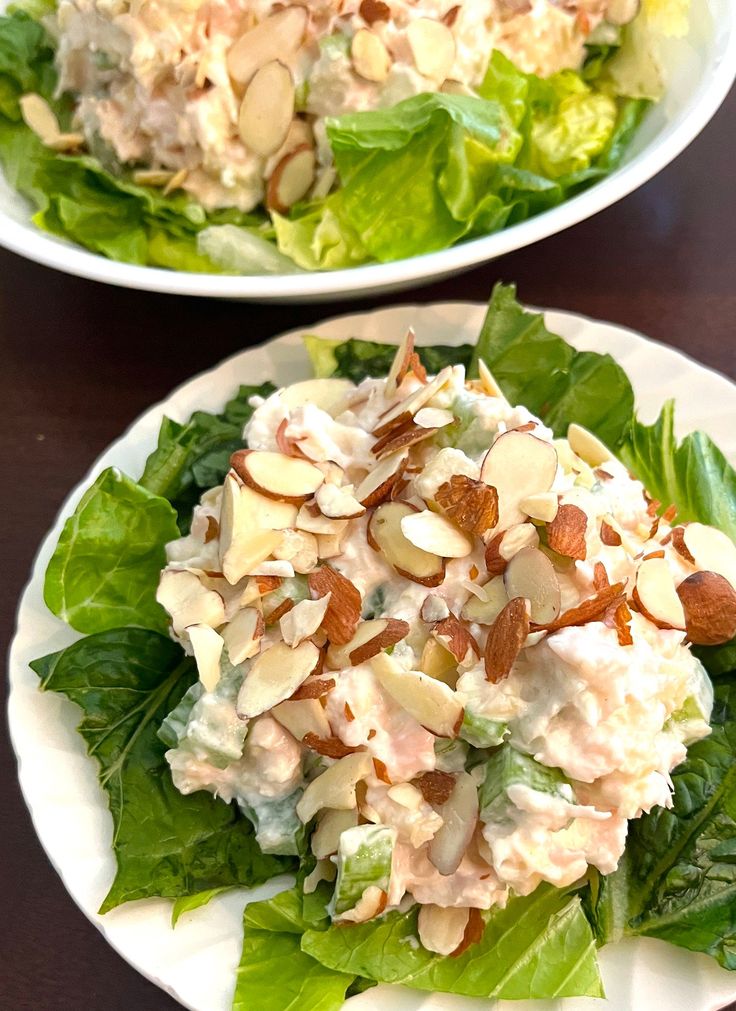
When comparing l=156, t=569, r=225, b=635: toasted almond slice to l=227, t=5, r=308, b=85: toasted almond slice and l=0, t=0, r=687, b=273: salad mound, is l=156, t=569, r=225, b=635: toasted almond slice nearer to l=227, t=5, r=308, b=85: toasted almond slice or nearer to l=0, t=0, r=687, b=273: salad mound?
l=0, t=0, r=687, b=273: salad mound

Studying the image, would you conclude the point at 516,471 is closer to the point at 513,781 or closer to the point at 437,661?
the point at 437,661

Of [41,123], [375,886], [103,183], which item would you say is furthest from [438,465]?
[41,123]

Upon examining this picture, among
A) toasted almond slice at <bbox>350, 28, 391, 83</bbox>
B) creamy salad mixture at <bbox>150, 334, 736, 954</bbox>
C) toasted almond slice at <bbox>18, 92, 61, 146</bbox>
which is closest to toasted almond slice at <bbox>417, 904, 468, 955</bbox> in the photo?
creamy salad mixture at <bbox>150, 334, 736, 954</bbox>

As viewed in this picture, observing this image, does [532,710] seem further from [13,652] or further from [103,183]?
[103,183]

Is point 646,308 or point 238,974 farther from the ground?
point 646,308

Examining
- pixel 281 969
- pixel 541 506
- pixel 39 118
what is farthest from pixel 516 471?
pixel 39 118

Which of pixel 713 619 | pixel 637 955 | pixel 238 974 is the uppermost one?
pixel 713 619

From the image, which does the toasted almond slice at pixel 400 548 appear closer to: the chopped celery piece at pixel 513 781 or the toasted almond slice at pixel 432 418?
the toasted almond slice at pixel 432 418
